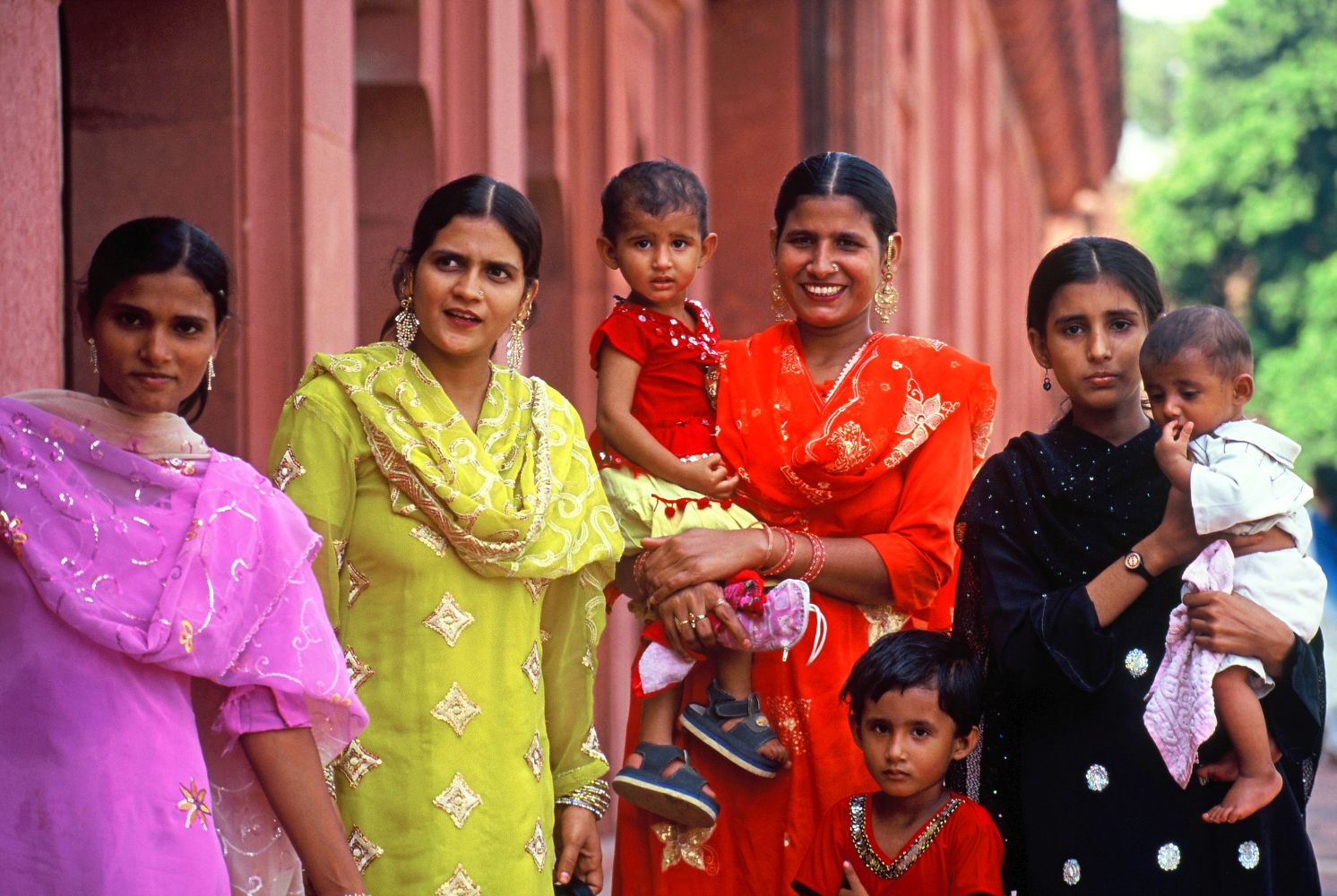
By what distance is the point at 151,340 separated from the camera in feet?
8.68

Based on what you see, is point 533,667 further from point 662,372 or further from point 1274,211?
point 1274,211

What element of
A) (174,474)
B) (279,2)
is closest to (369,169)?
(279,2)

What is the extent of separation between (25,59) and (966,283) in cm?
1536

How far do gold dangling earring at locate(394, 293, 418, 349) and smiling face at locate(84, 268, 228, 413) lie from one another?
496mm

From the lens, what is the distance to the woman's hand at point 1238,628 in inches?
115

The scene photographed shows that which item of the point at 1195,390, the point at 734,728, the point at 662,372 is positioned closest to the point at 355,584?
the point at 734,728

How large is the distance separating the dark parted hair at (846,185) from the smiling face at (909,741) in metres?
0.89

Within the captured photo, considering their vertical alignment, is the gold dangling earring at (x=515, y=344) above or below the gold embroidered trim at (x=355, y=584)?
above

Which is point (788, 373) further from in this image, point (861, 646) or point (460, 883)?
point (460, 883)

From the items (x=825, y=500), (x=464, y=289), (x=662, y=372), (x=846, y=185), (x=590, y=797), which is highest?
(x=846, y=185)

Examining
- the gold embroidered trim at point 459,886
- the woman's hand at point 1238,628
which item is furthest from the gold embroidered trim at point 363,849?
the woman's hand at point 1238,628

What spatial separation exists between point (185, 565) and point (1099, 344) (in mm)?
1591

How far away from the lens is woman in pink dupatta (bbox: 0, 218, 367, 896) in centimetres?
250

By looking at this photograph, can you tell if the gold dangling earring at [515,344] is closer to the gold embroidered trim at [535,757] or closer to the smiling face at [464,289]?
the smiling face at [464,289]
